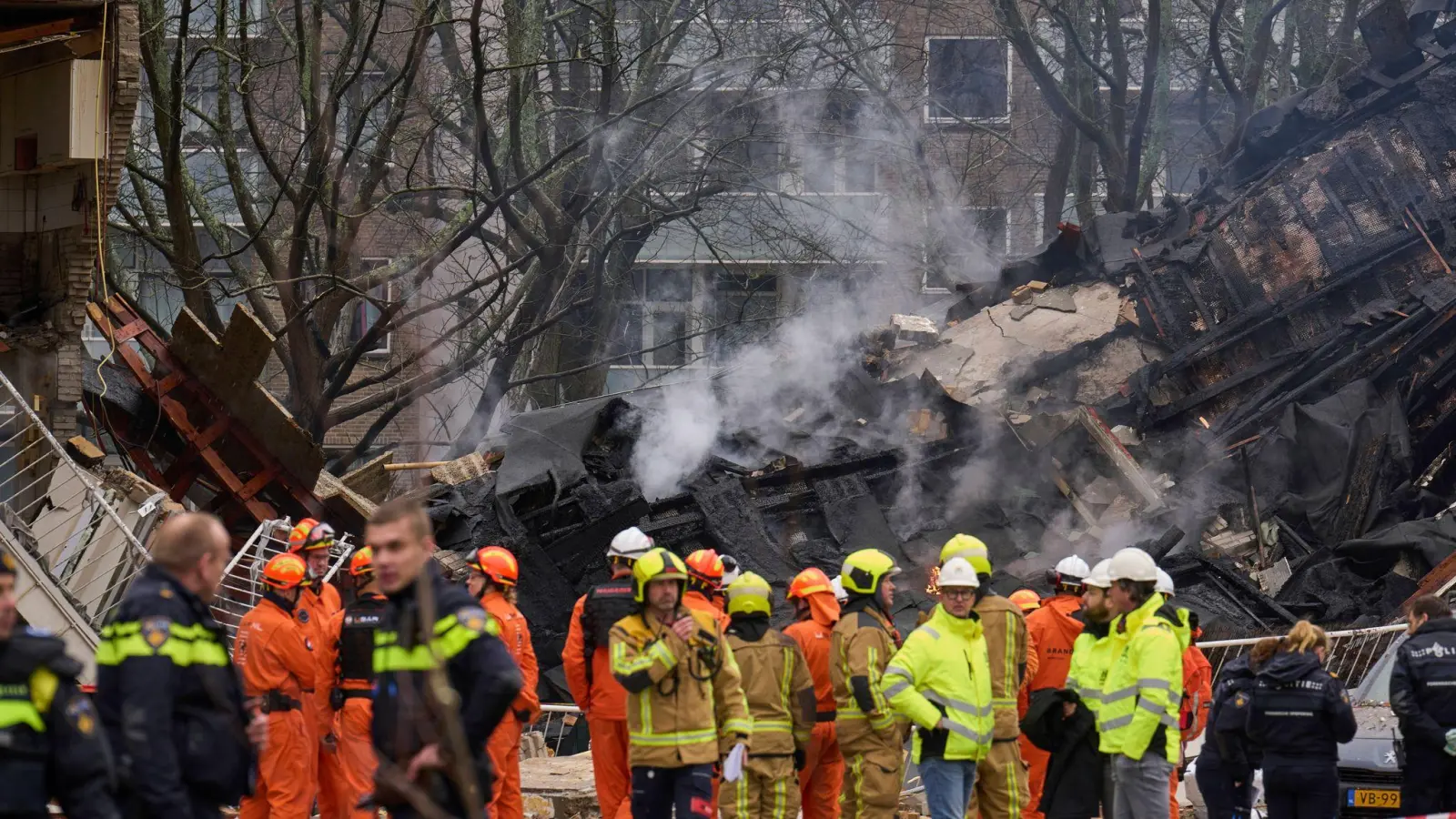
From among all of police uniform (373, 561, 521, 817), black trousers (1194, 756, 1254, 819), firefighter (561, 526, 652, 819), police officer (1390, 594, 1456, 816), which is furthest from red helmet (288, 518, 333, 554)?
police officer (1390, 594, 1456, 816)

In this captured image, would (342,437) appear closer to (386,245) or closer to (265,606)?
(386,245)

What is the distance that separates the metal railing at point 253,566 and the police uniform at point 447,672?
718 centimetres

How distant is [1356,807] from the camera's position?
9.20 meters

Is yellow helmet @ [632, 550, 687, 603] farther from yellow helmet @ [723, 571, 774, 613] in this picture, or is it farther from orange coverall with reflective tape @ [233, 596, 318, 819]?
orange coverall with reflective tape @ [233, 596, 318, 819]

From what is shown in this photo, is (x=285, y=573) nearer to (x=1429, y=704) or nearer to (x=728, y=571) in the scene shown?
(x=728, y=571)

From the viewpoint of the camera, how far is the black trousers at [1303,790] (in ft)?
26.0

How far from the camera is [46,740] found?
Result: 4777 millimetres

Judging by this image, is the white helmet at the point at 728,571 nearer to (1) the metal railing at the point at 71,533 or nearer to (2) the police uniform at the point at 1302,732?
(2) the police uniform at the point at 1302,732

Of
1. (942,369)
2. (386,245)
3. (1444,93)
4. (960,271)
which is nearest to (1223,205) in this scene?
(1444,93)

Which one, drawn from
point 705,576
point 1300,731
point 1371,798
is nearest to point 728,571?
point 705,576

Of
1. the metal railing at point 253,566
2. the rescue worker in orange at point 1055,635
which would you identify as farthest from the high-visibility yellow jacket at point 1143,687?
the metal railing at point 253,566

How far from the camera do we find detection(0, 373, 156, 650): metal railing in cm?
1148

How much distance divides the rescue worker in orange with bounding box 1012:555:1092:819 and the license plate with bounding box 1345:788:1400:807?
1.66 m

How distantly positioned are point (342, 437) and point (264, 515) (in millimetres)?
16381
